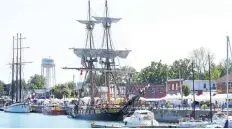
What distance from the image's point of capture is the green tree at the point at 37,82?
19112 centimetres

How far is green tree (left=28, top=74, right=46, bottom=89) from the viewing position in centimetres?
19112

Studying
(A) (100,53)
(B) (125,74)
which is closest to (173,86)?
(B) (125,74)

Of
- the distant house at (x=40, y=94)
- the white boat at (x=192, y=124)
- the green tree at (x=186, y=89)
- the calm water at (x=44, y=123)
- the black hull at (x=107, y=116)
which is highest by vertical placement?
the green tree at (x=186, y=89)

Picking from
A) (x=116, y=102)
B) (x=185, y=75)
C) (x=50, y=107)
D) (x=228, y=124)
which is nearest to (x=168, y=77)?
(x=185, y=75)

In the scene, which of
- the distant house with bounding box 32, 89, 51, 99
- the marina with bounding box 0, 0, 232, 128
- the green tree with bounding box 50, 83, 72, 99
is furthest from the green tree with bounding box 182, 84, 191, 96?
the distant house with bounding box 32, 89, 51, 99

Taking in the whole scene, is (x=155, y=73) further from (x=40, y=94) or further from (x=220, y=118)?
(x=220, y=118)

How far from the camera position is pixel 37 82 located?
7603 inches

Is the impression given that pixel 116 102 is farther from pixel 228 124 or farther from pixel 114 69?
pixel 228 124

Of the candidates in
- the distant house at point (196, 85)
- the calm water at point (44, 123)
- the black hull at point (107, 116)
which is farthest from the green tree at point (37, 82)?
the black hull at point (107, 116)

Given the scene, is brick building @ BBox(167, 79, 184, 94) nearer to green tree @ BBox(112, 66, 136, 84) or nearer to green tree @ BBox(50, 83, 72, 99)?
green tree @ BBox(112, 66, 136, 84)

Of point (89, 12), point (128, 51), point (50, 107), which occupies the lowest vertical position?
point (50, 107)

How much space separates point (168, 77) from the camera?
124 m

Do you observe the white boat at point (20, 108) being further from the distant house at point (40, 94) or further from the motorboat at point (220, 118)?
the motorboat at point (220, 118)

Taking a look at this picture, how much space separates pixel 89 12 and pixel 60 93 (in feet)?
167
